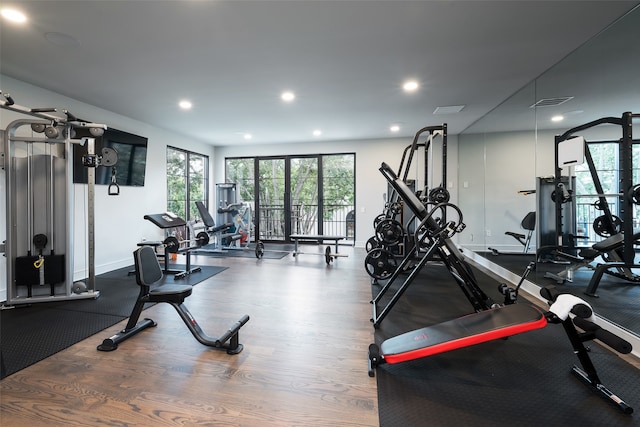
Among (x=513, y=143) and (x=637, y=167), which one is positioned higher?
(x=513, y=143)

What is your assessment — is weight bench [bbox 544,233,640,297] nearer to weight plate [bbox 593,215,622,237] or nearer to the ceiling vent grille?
weight plate [bbox 593,215,622,237]

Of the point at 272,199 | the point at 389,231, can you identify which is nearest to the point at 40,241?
the point at 389,231

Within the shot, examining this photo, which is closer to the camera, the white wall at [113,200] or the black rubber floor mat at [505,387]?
the black rubber floor mat at [505,387]

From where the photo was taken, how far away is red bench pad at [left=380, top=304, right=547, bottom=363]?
5.34 feet

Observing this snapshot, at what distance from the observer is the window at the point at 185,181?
5.88 m

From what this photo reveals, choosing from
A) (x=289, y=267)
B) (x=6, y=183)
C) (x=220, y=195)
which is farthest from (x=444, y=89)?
(x=220, y=195)

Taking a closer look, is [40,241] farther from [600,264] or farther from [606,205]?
[606,205]

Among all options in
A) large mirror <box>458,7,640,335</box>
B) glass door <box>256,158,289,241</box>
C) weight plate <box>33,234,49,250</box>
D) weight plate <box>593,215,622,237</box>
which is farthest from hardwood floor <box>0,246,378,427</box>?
glass door <box>256,158,289,241</box>

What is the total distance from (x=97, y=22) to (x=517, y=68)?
4.02 m

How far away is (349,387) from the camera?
→ 1.67m

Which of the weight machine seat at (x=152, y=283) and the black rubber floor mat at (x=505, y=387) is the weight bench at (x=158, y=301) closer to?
the weight machine seat at (x=152, y=283)

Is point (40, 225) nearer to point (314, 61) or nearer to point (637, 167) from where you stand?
point (314, 61)

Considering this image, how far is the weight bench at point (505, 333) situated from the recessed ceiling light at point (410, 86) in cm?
260

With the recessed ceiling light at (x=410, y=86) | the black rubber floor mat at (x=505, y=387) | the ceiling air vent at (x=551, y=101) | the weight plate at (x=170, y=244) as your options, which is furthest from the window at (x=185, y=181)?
the ceiling air vent at (x=551, y=101)
